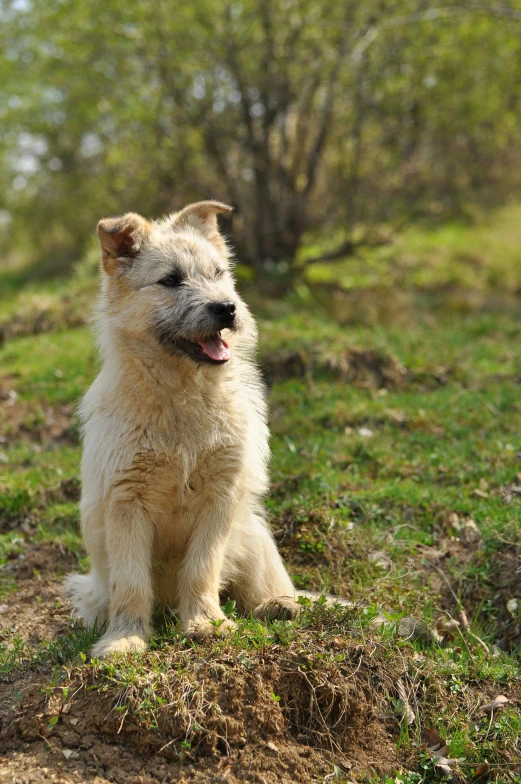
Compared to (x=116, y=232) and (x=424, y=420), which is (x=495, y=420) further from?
(x=116, y=232)

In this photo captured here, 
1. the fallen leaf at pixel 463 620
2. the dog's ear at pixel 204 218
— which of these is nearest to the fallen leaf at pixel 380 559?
the fallen leaf at pixel 463 620

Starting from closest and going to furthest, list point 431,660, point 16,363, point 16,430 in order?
point 431,660 < point 16,430 < point 16,363

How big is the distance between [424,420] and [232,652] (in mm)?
4374

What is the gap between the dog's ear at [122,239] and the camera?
15.9ft

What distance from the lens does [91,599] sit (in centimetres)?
497

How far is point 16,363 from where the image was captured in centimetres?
1040

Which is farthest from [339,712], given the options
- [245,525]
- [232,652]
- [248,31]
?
[248,31]

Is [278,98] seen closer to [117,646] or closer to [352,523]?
[352,523]

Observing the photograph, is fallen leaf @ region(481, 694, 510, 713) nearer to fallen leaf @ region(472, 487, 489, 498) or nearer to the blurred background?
fallen leaf @ region(472, 487, 489, 498)

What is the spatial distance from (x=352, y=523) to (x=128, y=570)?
219 centimetres

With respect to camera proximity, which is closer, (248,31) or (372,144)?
(248,31)

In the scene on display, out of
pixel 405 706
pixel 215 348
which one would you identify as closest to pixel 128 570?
pixel 215 348

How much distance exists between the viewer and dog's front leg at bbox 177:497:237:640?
4.48 m

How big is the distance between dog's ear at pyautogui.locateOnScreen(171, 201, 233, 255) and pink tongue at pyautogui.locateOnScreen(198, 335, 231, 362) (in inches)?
35.5
